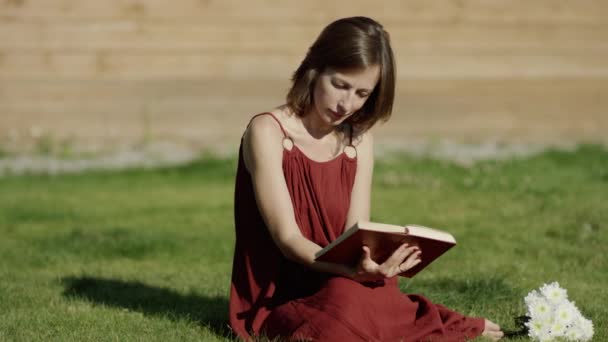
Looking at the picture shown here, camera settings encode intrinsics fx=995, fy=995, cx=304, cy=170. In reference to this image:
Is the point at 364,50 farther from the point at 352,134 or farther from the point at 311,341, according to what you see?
the point at 311,341

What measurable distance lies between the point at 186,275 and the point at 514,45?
6867mm

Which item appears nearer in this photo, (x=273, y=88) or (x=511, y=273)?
(x=511, y=273)

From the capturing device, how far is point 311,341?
12.7 ft

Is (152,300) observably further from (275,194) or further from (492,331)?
(492,331)

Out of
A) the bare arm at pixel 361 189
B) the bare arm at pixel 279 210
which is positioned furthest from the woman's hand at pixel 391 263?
the bare arm at pixel 361 189

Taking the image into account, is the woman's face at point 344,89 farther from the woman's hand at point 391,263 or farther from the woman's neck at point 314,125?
the woman's hand at point 391,263

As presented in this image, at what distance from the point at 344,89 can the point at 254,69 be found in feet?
22.9

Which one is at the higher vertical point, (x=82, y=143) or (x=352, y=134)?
(x=352, y=134)

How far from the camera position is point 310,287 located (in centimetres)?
420

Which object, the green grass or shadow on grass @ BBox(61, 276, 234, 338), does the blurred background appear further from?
shadow on grass @ BBox(61, 276, 234, 338)

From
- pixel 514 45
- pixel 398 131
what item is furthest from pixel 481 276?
pixel 514 45

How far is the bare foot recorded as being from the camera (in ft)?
13.7

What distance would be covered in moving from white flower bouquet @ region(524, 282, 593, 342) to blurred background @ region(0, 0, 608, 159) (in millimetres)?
6775

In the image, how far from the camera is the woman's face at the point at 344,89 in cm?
400
